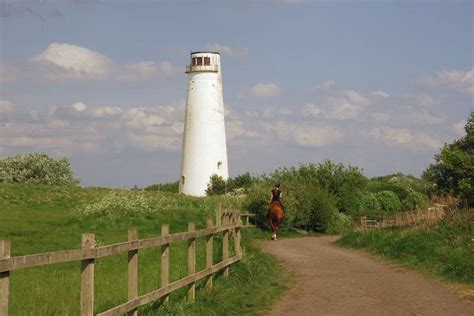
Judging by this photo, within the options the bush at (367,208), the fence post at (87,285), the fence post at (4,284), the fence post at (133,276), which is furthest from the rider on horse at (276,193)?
the fence post at (4,284)

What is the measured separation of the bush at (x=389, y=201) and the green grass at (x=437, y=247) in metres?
33.0

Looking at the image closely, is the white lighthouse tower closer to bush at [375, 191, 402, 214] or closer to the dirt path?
bush at [375, 191, 402, 214]

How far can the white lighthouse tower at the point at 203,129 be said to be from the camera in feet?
193

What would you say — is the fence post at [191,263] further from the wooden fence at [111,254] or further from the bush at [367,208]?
the bush at [367,208]

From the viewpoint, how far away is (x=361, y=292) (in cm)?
1518

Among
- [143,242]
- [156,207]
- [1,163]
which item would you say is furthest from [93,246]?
[1,163]

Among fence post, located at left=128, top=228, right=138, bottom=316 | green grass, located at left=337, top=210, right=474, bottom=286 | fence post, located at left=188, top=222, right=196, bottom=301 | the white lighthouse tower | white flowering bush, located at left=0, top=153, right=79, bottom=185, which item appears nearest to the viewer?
fence post, located at left=128, top=228, right=138, bottom=316

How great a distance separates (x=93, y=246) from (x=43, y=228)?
80.0 ft

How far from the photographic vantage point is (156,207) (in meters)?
39.3

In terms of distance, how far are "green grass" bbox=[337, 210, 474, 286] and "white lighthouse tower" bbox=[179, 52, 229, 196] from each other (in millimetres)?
33798

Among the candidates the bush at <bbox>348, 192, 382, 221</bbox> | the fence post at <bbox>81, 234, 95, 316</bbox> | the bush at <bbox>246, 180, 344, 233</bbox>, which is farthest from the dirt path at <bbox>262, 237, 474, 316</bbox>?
the bush at <bbox>348, 192, 382, 221</bbox>

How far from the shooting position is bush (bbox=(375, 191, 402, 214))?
191ft

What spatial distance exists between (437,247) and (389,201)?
39.8 m

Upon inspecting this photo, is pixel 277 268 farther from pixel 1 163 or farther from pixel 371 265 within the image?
pixel 1 163
